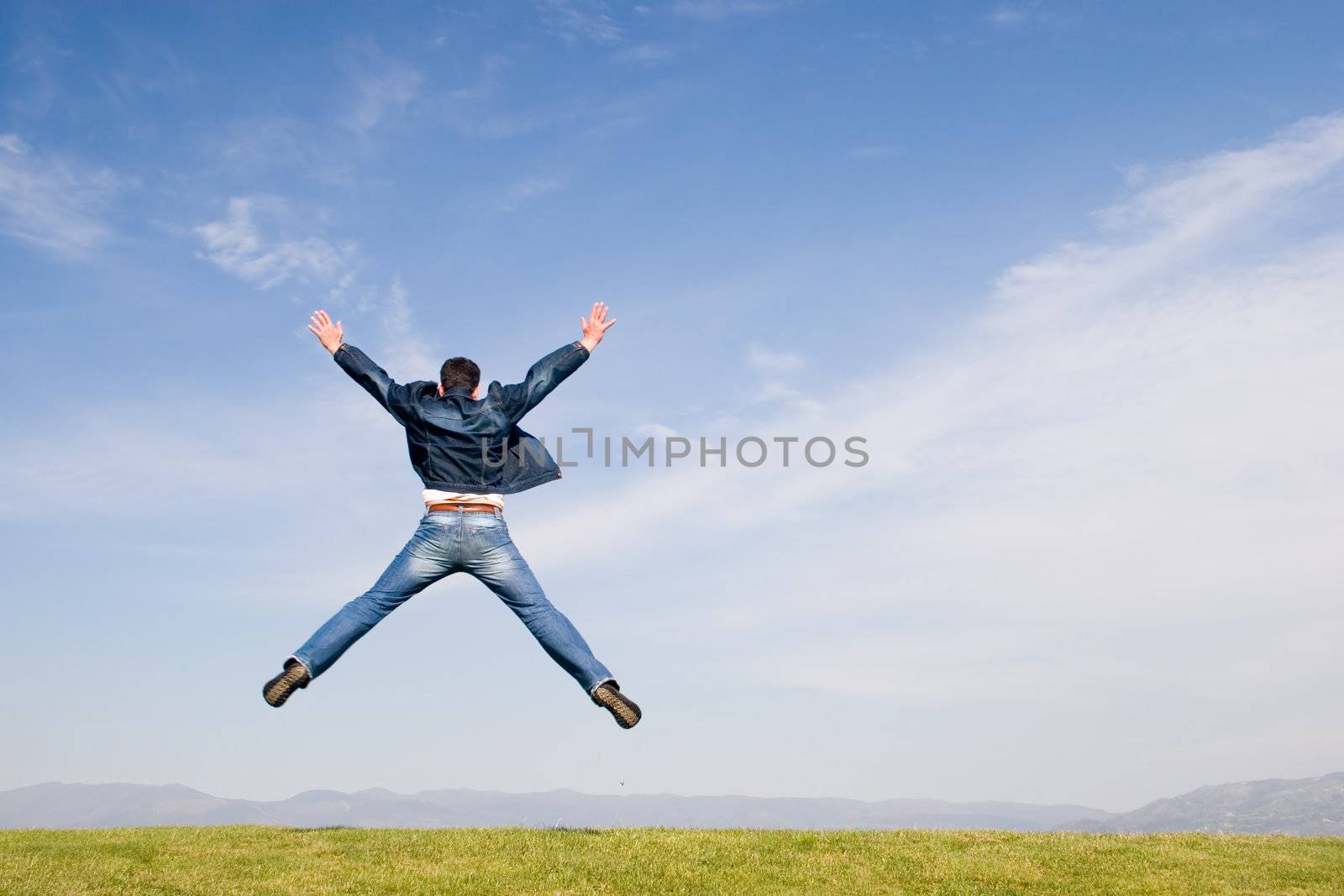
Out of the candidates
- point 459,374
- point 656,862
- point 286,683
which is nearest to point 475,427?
point 459,374

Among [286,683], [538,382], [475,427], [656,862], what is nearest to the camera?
[286,683]

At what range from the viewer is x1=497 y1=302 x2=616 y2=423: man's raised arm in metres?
11.2

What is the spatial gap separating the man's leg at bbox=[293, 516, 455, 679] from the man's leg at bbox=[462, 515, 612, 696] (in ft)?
0.85

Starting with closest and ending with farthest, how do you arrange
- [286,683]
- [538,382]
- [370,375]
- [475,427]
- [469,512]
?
[286,683], [469,512], [475,427], [538,382], [370,375]

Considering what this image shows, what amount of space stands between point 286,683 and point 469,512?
2353mm

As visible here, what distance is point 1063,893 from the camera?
10.8 meters

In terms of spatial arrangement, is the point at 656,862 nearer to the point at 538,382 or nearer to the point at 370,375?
Result: the point at 538,382

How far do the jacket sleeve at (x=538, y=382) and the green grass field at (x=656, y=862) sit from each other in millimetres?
4770

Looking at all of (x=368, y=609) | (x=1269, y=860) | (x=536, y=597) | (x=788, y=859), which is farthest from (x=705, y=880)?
(x=1269, y=860)

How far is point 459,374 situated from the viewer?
447 inches

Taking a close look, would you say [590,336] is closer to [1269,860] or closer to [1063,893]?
[1063,893]

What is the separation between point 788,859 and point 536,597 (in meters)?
4.16

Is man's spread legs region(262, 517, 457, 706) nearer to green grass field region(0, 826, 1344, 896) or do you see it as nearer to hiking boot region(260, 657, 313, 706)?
hiking boot region(260, 657, 313, 706)

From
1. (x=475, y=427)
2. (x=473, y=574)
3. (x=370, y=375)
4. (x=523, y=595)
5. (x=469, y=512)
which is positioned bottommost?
(x=523, y=595)
